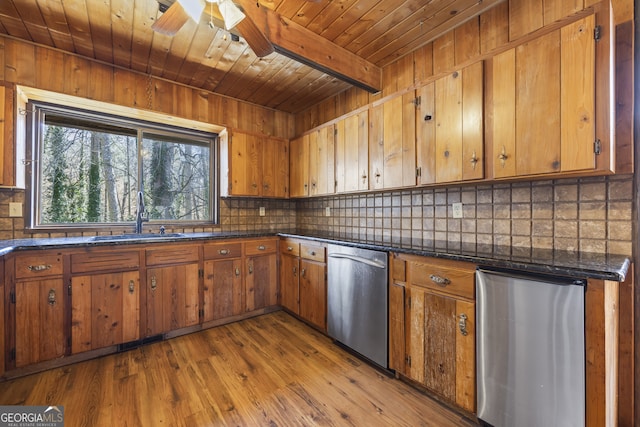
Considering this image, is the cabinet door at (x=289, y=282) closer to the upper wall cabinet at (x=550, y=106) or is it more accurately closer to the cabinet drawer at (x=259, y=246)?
the cabinet drawer at (x=259, y=246)

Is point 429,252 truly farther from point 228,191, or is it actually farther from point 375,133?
point 228,191

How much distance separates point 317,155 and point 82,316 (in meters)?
2.53

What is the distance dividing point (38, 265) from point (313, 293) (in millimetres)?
2117

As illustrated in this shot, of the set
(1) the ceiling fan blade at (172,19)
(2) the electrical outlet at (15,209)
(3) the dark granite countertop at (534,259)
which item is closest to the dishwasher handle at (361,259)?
(3) the dark granite countertop at (534,259)

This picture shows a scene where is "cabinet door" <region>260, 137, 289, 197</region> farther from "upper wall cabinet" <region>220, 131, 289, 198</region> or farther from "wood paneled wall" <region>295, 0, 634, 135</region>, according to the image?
"wood paneled wall" <region>295, 0, 634, 135</region>

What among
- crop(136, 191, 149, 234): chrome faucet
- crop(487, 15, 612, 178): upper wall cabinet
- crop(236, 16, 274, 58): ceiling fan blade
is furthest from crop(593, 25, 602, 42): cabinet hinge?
crop(136, 191, 149, 234): chrome faucet

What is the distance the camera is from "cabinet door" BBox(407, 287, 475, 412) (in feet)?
4.86

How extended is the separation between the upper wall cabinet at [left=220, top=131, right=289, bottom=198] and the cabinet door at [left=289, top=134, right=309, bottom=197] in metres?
0.06

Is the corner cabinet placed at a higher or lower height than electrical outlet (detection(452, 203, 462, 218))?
lower

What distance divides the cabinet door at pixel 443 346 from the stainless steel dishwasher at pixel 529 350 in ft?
0.18

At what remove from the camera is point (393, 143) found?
2.22m

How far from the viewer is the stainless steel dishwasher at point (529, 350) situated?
3.76ft

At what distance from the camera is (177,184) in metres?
3.10

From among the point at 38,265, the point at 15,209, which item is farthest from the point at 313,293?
the point at 15,209
